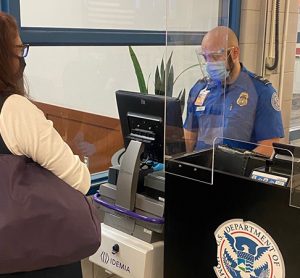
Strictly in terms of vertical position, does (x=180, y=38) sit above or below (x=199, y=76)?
above

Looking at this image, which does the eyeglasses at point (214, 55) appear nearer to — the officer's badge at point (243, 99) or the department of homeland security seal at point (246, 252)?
the officer's badge at point (243, 99)

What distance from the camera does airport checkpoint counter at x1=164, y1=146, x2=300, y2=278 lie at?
154 cm

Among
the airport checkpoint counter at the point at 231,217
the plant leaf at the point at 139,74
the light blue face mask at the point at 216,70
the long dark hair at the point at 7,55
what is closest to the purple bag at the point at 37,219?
the long dark hair at the point at 7,55

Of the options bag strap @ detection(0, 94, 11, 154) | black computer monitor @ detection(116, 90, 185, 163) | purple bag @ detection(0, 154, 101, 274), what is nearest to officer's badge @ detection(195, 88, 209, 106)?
black computer monitor @ detection(116, 90, 185, 163)

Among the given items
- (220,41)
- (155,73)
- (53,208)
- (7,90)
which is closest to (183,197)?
(53,208)

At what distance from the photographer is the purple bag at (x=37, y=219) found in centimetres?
130

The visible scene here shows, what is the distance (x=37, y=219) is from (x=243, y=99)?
150 cm

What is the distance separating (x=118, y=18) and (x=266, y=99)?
3.48 feet

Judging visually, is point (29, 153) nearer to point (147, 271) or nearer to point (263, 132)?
point (147, 271)

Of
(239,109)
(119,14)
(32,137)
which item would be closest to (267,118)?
(239,109)

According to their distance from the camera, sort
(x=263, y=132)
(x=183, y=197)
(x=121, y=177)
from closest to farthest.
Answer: (x=183, y=197), (x=121, y=177), (x=263, y=132)

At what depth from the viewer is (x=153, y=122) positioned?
6.56 ft

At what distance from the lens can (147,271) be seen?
192cm

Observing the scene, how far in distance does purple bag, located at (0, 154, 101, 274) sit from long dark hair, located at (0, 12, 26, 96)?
0.20 m
